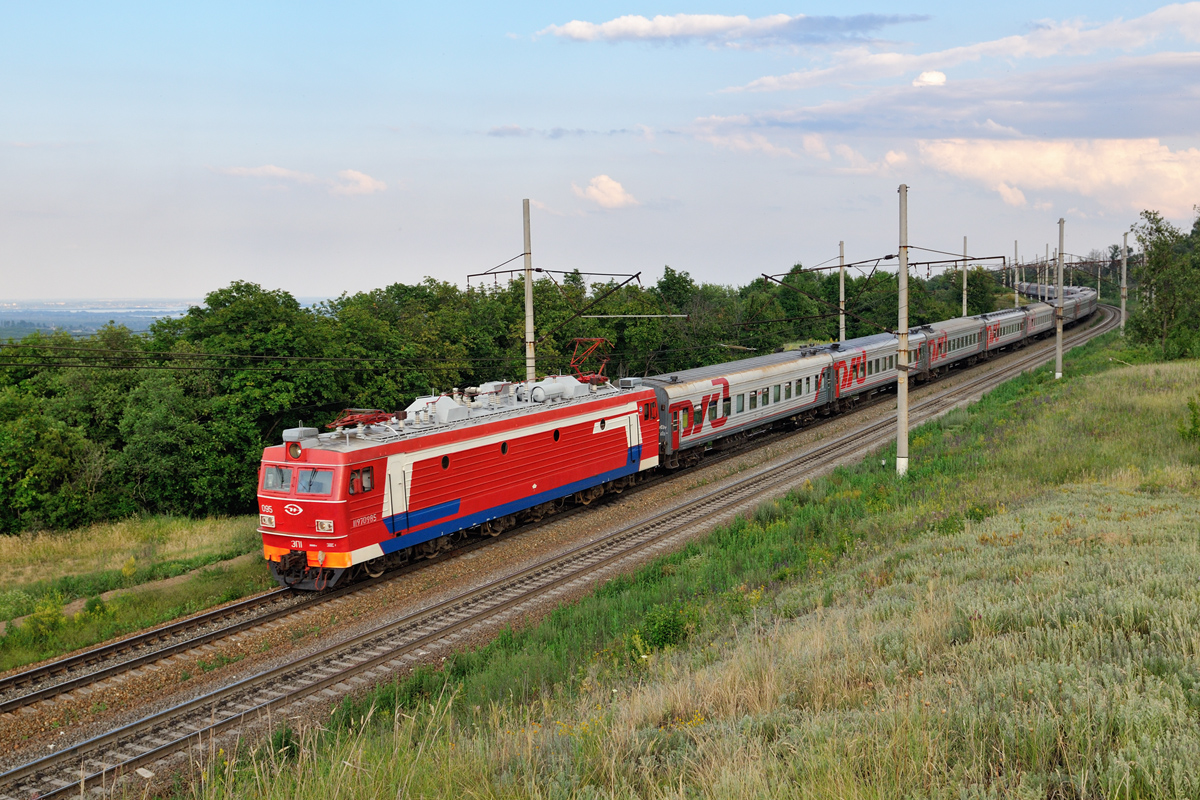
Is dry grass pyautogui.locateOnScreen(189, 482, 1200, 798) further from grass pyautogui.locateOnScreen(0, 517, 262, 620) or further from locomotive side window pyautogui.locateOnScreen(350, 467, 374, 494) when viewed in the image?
grass pyautogui.locateOnScreen(0, 517, 262, 620)

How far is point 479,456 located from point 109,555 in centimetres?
1160

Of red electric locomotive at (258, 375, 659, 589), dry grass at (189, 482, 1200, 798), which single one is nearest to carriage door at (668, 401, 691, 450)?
red electric locomotive at (258, 375, 659, 589)

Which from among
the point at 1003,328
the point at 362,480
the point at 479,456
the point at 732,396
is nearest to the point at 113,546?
the point at 362,480

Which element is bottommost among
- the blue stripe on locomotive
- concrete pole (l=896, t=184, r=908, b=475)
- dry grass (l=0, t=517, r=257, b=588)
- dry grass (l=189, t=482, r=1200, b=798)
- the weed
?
dry grass (l=0, t=517, r=257, b=588)

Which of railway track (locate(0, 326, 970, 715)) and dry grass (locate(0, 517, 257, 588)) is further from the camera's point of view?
dry grass (locate(0, 517, 257, 588))

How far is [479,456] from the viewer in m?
19.1

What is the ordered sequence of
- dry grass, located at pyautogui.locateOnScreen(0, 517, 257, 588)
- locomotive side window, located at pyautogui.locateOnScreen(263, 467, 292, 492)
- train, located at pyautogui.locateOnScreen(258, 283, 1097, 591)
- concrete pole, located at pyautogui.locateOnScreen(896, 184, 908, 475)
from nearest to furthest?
train, located at pyautogui.locateOnScreen(258, 283, 1097, 591) < locomotive side window, located at pyautogui.locateOnScreen(263, 467, 292, 492) < dry grass, located at pyautogui.locateOnScreen(0, 517, 257, 588) < concrete pole, located at pyautogui.locateOnScreen(896, 184, 908, 475)

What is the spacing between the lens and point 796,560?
1580 centimetres

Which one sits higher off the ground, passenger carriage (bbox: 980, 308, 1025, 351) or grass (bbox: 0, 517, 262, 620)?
passenger carriage (bbox: 980, 308, 1025, 351)

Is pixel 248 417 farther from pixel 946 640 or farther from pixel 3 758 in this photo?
pixel 946 640

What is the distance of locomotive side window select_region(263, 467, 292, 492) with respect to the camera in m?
16.6

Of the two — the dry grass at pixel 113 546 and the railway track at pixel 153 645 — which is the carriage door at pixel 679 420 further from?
the dry grass at pixel 113 546

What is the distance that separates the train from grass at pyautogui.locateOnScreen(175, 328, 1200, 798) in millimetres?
4699

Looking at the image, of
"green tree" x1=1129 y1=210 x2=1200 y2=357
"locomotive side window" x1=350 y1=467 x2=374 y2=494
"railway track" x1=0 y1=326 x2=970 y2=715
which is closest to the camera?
"railway track" x1=0 y1=326 x2=970 y2=715
